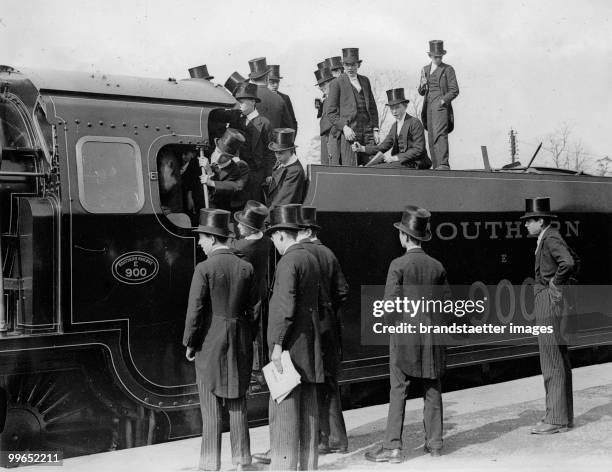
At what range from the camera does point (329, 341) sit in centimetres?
632

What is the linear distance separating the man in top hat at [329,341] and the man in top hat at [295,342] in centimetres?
40

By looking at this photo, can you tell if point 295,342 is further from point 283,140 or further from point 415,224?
point 283,140

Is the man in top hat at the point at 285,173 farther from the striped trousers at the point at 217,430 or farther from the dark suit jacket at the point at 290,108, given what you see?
the striped trousers at the point at 217,430

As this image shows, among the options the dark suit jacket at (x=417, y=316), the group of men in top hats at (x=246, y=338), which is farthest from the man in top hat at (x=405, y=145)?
the group of men in top hats at (x=246, y=338)

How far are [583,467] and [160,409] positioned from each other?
321 cm

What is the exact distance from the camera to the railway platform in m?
5.98

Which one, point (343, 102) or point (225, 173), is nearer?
point (225, 173)

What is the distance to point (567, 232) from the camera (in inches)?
389

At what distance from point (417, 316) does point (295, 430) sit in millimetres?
1296

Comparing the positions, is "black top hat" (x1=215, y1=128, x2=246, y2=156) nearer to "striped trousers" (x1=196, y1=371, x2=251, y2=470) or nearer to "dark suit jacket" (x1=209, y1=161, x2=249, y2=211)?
"dark suit jacket" (x1=209, y1=161, x2=249, y2=211)

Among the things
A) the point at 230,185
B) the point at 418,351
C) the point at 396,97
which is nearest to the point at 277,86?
the point at 396,97

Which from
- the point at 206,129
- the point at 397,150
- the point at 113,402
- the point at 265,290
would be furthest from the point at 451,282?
the point at 113,402

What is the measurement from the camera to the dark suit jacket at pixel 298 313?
18.3 ft

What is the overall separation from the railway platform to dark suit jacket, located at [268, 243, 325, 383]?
0.83 metres
